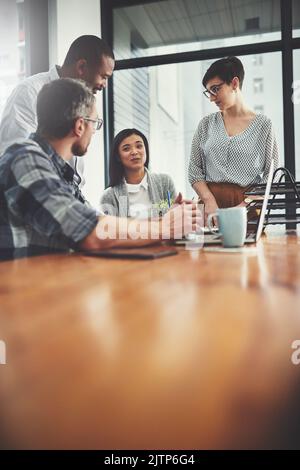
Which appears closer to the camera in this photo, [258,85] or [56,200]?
[56,200]

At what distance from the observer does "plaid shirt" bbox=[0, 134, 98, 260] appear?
97 centimetres

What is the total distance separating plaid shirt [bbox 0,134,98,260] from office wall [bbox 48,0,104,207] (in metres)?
2.25

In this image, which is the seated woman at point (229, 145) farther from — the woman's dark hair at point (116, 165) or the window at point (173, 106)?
the window at point (173, 106)

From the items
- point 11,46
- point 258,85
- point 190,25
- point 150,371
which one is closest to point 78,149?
point 150,371

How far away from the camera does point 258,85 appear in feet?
10.7

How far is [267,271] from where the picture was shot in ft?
2.12

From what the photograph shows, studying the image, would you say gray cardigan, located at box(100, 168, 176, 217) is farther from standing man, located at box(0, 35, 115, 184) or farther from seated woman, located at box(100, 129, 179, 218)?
standing man, located at box(0, 35, 115, 184)

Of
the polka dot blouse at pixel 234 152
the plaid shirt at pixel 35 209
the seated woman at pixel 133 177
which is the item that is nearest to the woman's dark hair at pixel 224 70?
the polka dot blouse at pixel 234 152

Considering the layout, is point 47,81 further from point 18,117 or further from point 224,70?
point 224,70

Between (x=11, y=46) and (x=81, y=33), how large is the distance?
81 centimetres

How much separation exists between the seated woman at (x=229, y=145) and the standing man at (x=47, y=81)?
1.86ft

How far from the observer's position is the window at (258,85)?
3.21m
